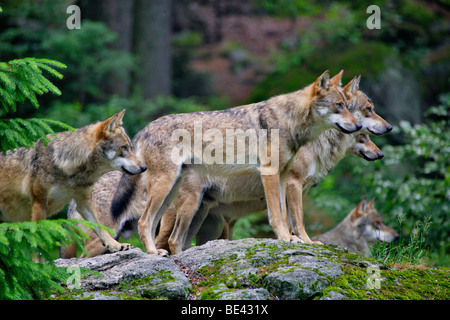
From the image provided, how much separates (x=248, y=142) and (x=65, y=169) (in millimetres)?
2255

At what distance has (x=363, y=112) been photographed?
7.96 m

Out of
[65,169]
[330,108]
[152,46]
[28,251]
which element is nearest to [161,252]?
[65,169]

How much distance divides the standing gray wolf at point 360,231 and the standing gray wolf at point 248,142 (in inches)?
118

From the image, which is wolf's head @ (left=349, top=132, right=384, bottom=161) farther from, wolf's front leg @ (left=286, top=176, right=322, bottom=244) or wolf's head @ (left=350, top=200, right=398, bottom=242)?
wolf's head @ (left=350, top=200, right=398, bottom=242)

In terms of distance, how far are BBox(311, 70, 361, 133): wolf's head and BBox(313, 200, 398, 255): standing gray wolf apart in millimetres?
3129

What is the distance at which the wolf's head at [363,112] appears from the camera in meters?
7.89

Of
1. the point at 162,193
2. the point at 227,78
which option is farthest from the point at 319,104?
the point at 227,78

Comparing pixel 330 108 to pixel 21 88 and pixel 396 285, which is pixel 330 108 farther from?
pixel 21 88

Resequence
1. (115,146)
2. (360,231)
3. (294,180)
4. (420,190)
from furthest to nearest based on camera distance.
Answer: (420,190) → (360,231) → (294,180) → (115,146)

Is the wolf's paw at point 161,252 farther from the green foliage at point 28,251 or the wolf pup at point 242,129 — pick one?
the green foliage at point 28,251

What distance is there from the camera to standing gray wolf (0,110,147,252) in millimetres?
6746

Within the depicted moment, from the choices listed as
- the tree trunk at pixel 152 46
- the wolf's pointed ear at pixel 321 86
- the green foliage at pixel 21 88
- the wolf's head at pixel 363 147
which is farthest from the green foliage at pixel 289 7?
the green foliage at pixel 21 88

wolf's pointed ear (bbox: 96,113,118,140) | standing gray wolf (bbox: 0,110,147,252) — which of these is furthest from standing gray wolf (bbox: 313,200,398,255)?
wolf's pointed ear (bbox: 96,113,118,140)

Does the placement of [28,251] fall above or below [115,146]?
below
